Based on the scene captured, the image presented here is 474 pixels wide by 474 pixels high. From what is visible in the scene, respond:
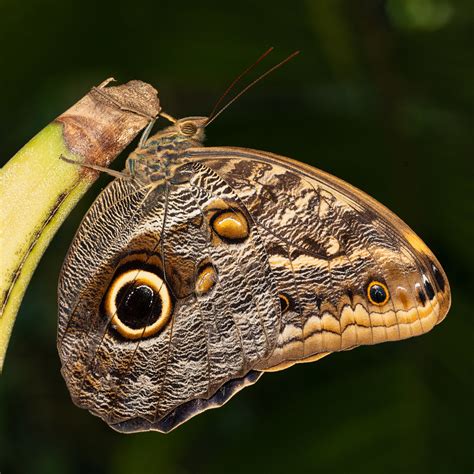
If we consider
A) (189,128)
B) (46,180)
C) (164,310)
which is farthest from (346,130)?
(46,180)

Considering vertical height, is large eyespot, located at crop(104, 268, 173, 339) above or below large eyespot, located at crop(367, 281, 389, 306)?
below

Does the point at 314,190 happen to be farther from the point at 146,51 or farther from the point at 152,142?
the point at 146,51

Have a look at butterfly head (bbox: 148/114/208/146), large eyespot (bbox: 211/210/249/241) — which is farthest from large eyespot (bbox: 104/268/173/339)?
butterfly head (bbox: 148/114/208/146)

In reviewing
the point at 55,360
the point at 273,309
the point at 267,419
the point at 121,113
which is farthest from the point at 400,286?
the point at 55,360

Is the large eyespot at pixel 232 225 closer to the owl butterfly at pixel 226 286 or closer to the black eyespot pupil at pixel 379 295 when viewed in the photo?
the owl butterfly at pixel 226 286

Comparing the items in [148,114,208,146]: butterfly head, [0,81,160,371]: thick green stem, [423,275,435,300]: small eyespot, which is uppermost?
[148,114,208,146]: butterfly head

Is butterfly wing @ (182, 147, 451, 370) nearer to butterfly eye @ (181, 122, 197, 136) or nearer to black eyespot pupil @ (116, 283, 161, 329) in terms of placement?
butterfly eye @ (181, 122, 197, 136)

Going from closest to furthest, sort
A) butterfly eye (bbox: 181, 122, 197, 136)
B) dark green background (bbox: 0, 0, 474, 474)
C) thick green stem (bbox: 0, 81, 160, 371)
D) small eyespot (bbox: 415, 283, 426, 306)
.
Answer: thick green stem (bbox: 0, 81, 160, 371)
small eyespot (bbox: 415, 283, 426, 306)
butterfly eye (bbox: 181, 122, 197, 136)
dark green background (bbox: 0, 0, 474, 474)
